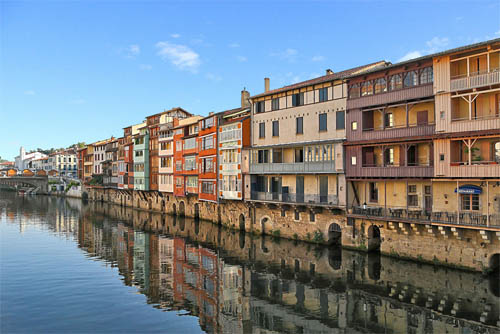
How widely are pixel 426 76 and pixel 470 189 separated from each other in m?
9.74

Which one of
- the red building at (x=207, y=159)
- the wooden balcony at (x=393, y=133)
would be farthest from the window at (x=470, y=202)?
the red building at (x=207, y=159)

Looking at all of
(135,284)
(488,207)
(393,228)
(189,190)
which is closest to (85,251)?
(135,284)

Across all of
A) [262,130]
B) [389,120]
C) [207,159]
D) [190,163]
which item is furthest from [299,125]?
[190,163]

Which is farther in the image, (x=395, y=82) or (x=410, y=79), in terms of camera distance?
(x=395, y=82)

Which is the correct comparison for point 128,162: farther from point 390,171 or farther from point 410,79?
point 410,79

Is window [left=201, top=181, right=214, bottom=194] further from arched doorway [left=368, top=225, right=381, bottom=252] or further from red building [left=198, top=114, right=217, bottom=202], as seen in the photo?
arched doorway [left=368, top=225, right=381, bottom=252]

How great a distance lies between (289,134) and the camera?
43094 millimetres

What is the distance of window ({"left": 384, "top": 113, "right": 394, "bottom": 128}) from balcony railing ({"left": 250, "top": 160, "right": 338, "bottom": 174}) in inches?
248

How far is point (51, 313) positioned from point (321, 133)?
1125 inches

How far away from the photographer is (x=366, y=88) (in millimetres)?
35562

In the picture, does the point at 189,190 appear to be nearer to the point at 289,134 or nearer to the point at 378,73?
the point at 289,134

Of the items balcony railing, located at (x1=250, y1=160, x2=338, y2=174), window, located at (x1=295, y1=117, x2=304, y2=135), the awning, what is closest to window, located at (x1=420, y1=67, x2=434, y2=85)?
the awning

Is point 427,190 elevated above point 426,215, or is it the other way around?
point 427,190

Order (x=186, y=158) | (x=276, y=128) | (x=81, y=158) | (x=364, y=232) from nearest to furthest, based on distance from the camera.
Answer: (x=364, y=232) < (x=276, y=128) < (x=186, y=158) < (x=81, y=158)
